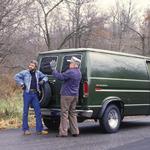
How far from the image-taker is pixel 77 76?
10.9 metres

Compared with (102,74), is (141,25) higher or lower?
higher

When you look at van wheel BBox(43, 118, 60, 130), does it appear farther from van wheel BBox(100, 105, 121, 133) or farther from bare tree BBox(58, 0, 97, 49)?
bare tree BBox(58, 0, 97, 49)

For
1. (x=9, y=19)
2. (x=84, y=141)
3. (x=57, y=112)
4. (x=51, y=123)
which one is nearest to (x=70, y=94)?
(x=57, y=112)

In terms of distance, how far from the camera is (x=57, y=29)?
38625mm

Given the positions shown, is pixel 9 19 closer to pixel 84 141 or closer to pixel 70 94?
pixel 70 94

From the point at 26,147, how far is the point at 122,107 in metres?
3.66

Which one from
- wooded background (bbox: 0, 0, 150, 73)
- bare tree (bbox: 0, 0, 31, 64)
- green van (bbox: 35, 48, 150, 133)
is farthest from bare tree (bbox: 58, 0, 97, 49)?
green van (bbox: 35, 48, 150, 133)

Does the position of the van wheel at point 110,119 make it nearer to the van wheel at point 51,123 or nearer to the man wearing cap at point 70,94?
the man wearing cap at point 70,94

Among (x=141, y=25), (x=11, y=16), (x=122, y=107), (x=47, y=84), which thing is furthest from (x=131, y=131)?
(x=141, y=25)

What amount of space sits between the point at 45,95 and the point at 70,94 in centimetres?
76

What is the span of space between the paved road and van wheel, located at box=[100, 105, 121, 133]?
19cm

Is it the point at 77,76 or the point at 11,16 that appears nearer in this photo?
the point at 77,76

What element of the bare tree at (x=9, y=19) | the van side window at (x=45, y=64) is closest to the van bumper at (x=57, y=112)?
the van side window at (x=45, y=64)

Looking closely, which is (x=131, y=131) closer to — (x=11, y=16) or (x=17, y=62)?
(x=11, y=16)
